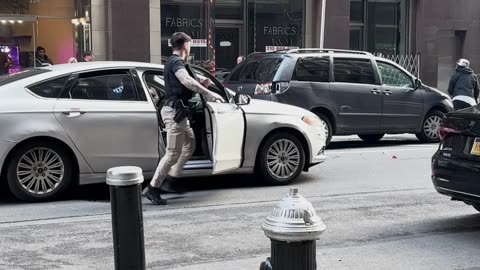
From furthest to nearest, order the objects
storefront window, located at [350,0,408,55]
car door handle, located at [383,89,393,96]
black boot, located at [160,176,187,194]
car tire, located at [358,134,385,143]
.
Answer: storefront window, located at [350,0,408,55] < car tire, located at [358,134,385,143] < car door handle, located at [383,89,393,96] < black boot, located at [160,176,187,194]

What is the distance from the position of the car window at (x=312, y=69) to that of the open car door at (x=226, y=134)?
12.5 feet

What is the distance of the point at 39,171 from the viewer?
276 inches

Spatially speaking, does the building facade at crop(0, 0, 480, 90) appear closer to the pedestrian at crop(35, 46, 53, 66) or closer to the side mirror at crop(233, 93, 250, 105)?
the pedestrian at crop(35, 46, 53, 66)

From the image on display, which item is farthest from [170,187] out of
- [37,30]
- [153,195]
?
[37,30]

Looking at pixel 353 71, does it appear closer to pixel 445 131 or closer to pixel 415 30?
pixel 445 131

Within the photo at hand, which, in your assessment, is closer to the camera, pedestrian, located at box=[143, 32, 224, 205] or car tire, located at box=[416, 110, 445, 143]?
pedestrian, located at box=[143, 32, 224, 205]

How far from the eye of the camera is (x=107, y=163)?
7.28 meters

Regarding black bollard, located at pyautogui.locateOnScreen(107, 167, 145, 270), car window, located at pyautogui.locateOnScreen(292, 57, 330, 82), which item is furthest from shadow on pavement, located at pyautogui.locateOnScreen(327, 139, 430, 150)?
black bollard, located at pyautogui.locateOnScreen(107, 167, 145, 270)

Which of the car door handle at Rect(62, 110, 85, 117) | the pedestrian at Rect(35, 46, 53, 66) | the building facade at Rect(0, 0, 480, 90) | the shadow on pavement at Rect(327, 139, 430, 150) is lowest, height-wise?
the shadow on pavement at Rect(327, 139, 430, 150)

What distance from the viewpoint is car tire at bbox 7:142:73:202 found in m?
6.91

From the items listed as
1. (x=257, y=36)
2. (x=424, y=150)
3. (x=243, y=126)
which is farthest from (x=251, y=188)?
(x=257, y=36)

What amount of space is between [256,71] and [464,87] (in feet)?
13.4

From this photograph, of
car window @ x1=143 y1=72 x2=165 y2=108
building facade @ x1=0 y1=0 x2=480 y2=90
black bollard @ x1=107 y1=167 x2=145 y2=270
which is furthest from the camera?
building facade @ x1=0 y1=0 x2=480 y2=90

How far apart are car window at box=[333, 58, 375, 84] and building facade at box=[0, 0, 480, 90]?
6.50m
